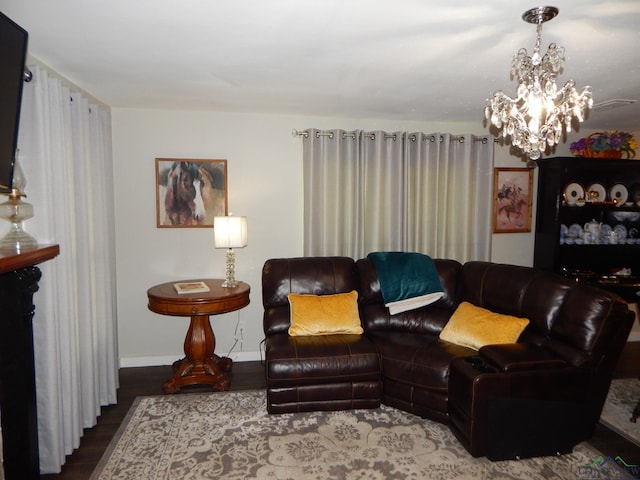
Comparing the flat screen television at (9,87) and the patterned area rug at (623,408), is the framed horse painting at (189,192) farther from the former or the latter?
the patterned area rug at (623,408)

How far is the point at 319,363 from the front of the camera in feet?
9.34

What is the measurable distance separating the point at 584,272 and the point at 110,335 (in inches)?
181

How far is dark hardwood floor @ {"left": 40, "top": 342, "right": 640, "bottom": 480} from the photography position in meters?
2.43

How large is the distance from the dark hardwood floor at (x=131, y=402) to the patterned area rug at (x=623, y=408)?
9 cm

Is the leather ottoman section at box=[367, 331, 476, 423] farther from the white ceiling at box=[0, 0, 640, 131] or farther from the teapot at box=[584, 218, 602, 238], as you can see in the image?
the teapot at box=[584, 218, 602, 238]

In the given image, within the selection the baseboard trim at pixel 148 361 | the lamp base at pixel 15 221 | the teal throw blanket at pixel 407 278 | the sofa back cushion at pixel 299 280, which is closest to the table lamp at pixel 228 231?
the sofa back cushion at pixel 299 280

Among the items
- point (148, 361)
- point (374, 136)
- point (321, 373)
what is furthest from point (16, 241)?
point (374, 136)

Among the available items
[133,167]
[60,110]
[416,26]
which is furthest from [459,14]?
[133,167]

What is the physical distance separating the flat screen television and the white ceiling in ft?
0.85

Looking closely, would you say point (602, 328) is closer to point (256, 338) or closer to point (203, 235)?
point (256, 338)

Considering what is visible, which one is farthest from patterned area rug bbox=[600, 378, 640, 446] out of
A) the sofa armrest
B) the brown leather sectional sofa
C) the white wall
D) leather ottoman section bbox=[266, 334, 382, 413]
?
the white wall

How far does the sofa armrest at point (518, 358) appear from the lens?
7.80 ft

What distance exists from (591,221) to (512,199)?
0.91 meters

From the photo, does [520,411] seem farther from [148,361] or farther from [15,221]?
[148,361]
